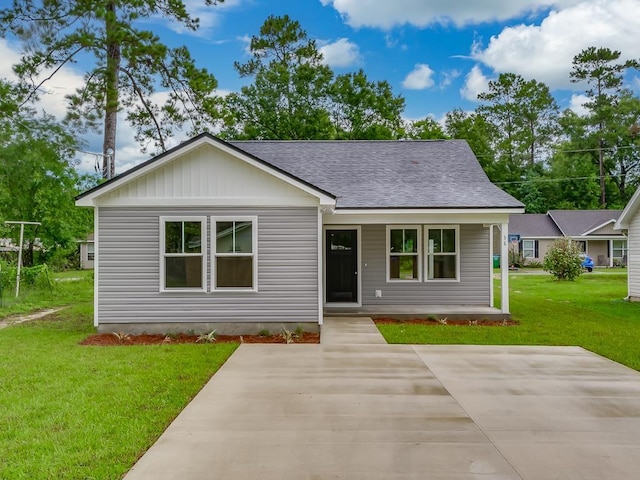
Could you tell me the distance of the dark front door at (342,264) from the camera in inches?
475

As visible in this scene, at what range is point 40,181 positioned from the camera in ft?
55.7

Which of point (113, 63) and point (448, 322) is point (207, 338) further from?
point (113, 63)

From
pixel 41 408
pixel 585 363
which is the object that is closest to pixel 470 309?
pixel 585 363

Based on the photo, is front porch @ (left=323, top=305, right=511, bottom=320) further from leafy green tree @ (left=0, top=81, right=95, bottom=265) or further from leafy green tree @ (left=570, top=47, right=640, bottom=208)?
leafy green tree @ (left=570, top=47, right=640, bottom=208)

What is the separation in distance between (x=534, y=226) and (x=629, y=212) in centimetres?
2066

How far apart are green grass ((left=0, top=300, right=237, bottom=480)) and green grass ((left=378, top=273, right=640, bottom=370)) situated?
401 cm

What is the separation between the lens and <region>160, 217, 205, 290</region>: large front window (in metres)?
9.24

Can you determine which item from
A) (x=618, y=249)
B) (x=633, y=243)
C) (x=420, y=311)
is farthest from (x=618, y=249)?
(x=420, y=311)

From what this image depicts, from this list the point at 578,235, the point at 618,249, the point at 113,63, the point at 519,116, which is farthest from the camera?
the point at 519,116

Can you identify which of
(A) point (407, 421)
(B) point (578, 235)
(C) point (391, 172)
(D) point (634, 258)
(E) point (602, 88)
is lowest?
(A) point (407, 421)

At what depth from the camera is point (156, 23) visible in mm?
17375

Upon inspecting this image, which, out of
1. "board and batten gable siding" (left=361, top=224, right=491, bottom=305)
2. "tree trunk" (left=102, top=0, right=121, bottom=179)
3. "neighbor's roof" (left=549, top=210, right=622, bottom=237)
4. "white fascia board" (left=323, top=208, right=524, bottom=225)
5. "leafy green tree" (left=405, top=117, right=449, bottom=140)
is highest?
"leafy green tree" (left=405, top=117, right=449, bottom=140)

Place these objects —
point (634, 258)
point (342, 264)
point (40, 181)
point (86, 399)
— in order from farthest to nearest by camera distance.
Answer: point (40, 181)
point (634, 258)
point (342, 264)
point (86, 399)

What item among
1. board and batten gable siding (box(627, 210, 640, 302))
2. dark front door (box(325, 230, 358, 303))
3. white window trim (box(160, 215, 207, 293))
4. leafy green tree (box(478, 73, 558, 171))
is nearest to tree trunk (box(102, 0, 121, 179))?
white window trim (box(160, 215, 207, 293))
